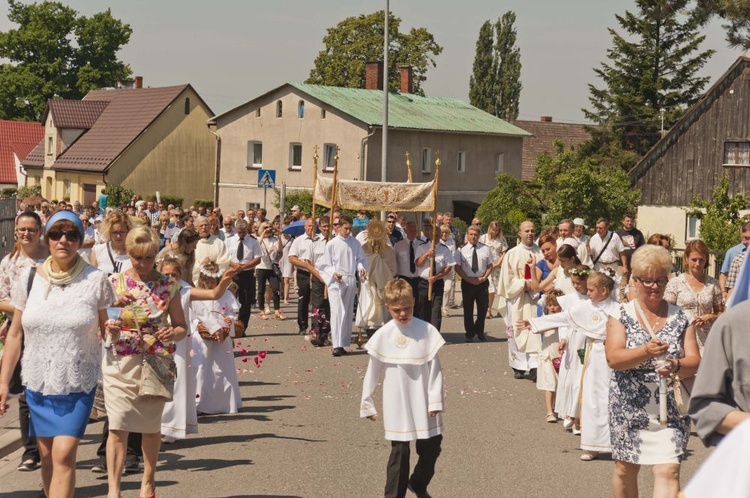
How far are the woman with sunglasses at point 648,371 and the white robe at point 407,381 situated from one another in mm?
1564

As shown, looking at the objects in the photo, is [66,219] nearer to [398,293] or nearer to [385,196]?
[398,293]

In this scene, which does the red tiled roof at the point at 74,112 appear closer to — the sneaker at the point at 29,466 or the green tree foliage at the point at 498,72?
the green tree foliage at the point at 498,72

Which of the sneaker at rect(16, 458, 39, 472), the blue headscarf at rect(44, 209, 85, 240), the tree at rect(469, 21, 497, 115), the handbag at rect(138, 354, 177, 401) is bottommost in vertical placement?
the sneaker at rect(16, 458, 39, 472)

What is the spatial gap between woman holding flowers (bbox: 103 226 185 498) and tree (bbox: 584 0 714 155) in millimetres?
55739

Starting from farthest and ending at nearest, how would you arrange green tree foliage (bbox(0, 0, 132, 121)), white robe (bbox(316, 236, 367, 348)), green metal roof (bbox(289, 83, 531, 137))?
green tree foliage (bbox(0, 0, 132, 121)), green metal roof (bbox(289, 83, 531, 137)), white robe (bbox(316, 236, 367, 348))

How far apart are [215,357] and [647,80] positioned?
53012 millimetres

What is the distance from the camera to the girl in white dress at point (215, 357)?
11875 millimetres

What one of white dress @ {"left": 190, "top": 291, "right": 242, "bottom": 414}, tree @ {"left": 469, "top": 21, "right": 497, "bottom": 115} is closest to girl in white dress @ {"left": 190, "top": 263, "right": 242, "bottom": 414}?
white dress @ {"left": 190, "top": 291, "right": 242, "bottom": 414}

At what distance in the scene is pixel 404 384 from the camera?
27.2 ft

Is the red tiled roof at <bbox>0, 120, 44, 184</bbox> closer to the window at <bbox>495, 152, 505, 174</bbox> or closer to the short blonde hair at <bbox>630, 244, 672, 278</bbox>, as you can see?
the window at <bbox>495, 152, 505, 174</bbox>

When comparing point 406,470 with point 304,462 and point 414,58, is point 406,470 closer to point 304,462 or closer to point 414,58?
point 304,462

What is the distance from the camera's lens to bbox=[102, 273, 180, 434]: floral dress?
7.92m

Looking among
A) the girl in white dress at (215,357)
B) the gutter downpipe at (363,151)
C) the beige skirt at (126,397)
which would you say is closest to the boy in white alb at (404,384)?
the beige skirt at (126,397)

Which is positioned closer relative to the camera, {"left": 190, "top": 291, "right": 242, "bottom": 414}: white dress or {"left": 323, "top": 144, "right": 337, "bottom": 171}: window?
{"left": 190, "top": 291, "right": 242, "bottom": 414}: white dress
